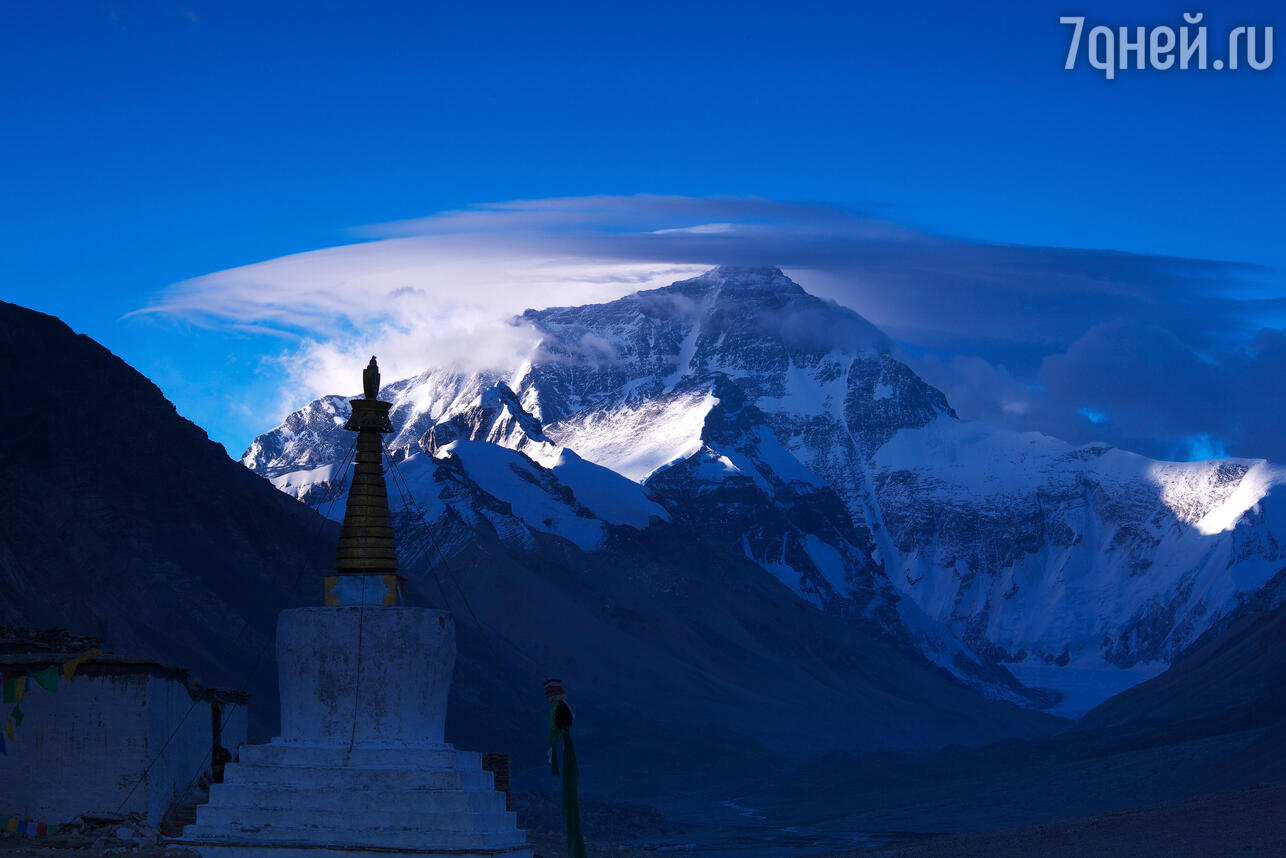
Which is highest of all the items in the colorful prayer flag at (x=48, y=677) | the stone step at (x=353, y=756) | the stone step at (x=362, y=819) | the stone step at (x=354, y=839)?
the colorful prayer flag at (x=48, y=677)

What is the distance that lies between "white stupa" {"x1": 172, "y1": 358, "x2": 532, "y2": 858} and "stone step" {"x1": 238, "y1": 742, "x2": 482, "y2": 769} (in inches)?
0.4

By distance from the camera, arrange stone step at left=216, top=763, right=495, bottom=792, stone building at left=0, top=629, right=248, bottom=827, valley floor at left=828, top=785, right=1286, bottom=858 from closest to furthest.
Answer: stone step at left=216, top=763, right=495, bottom=792 → stone building at left=0, top=629, right=248, bottom=827 → valley floor at left=828, top=785, right=1286, bottom=858

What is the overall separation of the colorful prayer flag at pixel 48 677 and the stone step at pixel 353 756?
3.56 metres

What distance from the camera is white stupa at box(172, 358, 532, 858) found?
2055 cm

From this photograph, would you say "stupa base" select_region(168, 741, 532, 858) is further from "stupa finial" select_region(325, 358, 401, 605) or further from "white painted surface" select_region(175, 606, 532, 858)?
"stupa finial" select_region(325, 358, 401, 605)

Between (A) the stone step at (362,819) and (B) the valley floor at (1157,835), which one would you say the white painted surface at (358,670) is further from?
(B) the valley floor at (1157,835)

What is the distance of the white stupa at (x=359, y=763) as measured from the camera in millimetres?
20547

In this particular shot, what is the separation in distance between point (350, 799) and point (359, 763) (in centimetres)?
42

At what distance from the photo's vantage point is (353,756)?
818 inches

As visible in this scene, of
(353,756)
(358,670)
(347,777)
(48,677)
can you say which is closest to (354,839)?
(347,777)

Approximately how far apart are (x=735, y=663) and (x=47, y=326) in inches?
3171

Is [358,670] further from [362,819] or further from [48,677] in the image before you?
[48,677]

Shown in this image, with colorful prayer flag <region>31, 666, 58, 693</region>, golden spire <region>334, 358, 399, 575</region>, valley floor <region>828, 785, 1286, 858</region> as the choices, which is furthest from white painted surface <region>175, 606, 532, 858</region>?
valley floor <region>828, 785, 1286, 858</region>

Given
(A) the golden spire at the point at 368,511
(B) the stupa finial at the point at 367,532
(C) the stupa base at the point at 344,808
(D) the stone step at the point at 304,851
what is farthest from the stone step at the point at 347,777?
(A) the golden spire at the point at 368,511
